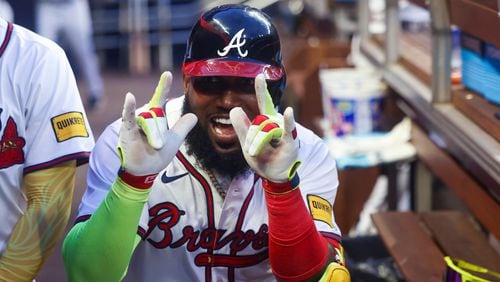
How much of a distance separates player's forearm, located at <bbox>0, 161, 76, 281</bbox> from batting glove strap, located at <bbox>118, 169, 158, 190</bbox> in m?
0.46

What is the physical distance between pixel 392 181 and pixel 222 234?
2.55m

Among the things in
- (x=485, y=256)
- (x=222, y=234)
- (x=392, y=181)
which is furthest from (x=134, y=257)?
(x=392, y=181)

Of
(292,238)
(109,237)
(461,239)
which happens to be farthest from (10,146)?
(461,239)

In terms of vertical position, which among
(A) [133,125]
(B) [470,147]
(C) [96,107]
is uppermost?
(A) [133,125]

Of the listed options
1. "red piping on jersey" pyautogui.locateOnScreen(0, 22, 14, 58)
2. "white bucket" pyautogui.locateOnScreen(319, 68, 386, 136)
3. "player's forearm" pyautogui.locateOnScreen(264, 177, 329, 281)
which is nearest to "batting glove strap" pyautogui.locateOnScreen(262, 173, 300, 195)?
"player's forearm" pyautogui.locateOnScreen(264, 177, 329, 281)

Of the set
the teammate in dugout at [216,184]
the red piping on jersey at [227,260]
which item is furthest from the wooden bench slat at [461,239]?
the red piping on jersey at [227,260]

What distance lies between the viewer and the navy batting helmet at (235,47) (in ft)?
9.07

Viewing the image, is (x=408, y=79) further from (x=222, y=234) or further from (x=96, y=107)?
(x=96, y=107)

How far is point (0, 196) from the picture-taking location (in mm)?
2906

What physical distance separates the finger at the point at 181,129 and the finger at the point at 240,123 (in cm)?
11

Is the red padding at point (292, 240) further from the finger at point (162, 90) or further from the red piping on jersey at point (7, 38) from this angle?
the red piping on jersey at point (7, 38)

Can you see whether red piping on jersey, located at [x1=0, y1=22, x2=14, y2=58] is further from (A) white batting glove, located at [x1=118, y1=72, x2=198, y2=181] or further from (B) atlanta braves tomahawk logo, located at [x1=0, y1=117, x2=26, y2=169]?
(A) white batting glove, located at [x1=118, y1=72, x2=198, y2=181]

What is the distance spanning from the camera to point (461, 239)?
395 cm

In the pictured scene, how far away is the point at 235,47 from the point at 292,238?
55 cm
